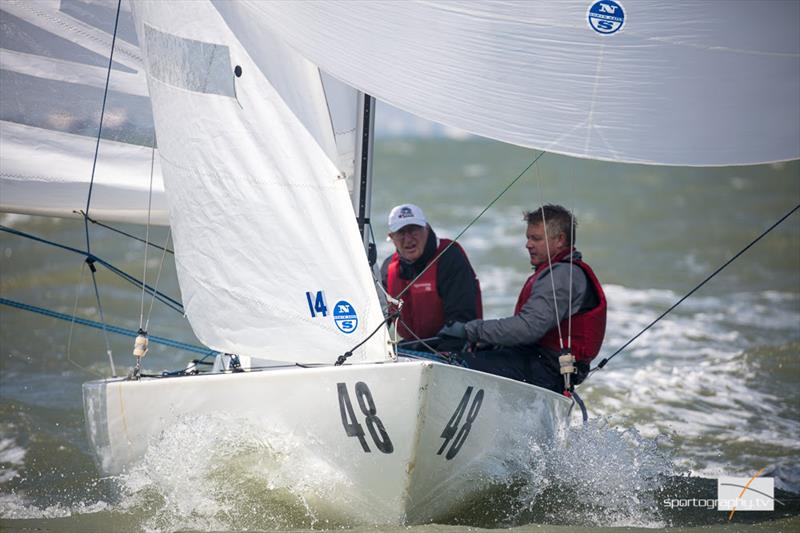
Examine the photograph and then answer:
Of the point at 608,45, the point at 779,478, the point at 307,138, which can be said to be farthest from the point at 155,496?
the point at 779,478

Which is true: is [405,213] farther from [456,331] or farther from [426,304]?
[456,331]

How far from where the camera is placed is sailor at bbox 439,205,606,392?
3.78 metres

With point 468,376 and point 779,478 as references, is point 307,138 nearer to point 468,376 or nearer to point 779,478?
point 468,376

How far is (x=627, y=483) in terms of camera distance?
3.76m

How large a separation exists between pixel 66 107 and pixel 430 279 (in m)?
1.84

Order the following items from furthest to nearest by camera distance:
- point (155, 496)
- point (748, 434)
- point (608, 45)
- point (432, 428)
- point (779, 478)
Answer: point (748, 434)
point (779, 478)
point (155, 496)
point (608, 45)
point (432, 428)

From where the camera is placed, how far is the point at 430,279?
14.0 feet

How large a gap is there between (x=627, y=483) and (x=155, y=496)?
6.05ft

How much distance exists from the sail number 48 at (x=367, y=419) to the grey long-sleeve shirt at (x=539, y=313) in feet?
2.80

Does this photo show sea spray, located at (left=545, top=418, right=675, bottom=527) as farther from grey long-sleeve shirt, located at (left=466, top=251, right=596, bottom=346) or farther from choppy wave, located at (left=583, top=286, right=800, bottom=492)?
choppy wave, located at (left=583, top=286, right=800, bottom=492)

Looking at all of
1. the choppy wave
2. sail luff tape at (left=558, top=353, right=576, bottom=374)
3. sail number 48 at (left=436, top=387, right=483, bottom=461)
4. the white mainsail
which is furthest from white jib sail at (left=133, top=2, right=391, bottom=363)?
the choppy wave

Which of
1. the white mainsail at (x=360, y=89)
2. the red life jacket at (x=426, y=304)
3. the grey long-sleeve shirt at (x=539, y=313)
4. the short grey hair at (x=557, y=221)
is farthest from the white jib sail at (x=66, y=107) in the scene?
the short grey hair at (x=557, y=221)

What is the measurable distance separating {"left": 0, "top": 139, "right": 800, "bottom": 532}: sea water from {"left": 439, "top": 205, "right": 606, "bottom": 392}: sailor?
0.29m

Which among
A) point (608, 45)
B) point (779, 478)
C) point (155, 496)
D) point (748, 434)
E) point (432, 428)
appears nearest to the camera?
point (432, 428)
